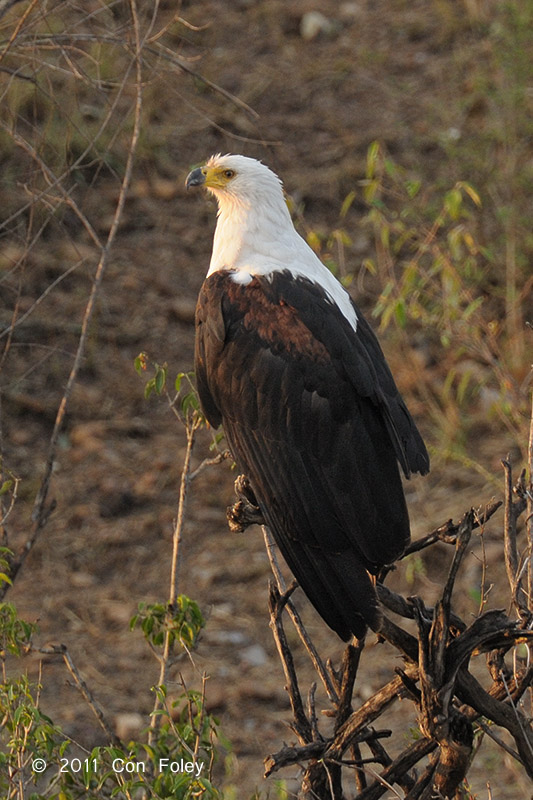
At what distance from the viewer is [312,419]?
3422 millimetres

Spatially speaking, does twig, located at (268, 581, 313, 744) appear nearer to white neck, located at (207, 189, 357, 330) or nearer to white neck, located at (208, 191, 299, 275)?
white neck, located at (207, 189, 357, 330)

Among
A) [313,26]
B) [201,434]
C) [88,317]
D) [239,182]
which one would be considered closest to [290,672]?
[88,317]

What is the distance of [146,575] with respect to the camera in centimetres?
590

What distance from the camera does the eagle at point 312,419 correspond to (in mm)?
3232

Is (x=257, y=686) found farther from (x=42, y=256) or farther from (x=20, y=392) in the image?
(x=42, y=256)

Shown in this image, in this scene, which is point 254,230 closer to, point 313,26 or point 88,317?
point 88,317

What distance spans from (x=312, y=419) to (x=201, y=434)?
10.5 feet

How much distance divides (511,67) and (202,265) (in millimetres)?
2241

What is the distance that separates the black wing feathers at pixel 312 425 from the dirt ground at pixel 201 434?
→ 940 mm

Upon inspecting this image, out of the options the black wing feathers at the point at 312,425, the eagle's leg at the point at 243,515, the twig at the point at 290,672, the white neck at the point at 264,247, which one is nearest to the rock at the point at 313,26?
the white neck at the point at 264,247

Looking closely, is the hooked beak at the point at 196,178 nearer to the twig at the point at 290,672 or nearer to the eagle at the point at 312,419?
the eagle at the point at 312,419

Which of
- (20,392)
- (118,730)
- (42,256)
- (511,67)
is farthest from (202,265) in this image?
(118,730)

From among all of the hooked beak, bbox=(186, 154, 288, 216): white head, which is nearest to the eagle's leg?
bbox=(186, 154, 288, 216): white head

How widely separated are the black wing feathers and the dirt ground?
0.94 meters
